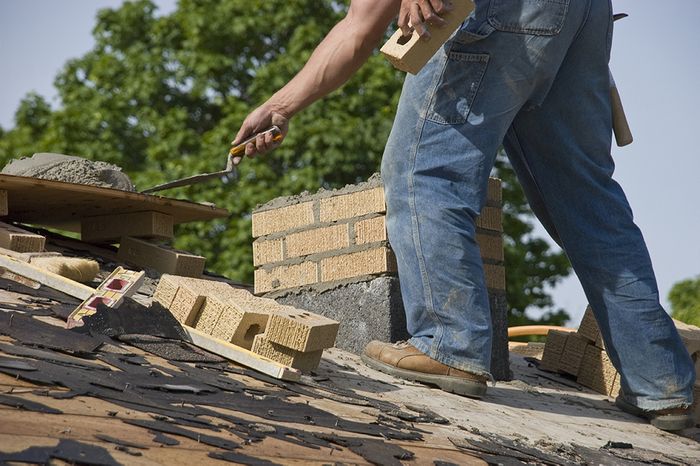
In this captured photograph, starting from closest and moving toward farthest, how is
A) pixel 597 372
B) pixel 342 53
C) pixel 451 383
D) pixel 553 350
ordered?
pixel 342 53, pixel 451 383, pixel 597 372, pixel 553 350

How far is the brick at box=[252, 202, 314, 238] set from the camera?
4.62 m

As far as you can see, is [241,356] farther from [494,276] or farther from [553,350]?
[553,350]

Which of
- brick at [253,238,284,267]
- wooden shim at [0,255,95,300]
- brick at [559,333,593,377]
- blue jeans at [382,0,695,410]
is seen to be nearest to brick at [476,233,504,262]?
brick at [559,333,593,377]

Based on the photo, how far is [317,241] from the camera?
4570 mm

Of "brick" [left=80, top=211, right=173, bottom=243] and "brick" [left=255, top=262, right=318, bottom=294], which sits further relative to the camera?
"brick" [left=80, top=211, right=173, bottom=243]

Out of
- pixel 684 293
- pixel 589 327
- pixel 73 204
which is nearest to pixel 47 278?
pixel 73 204

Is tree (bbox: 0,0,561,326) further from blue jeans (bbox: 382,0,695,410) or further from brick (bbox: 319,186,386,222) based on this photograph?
blue jeans (bbox: 382,0,695,410)

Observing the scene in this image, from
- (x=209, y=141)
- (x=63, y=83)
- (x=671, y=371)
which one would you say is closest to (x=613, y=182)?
(x=671, y=371)

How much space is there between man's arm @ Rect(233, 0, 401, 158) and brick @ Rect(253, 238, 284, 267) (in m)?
1.14

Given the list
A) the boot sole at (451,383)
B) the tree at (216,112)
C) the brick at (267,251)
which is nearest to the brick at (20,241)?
the brick at (267,251)

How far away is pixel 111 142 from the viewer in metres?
19.1

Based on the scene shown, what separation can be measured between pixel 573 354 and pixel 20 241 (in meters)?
2.38

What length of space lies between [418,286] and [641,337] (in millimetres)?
839

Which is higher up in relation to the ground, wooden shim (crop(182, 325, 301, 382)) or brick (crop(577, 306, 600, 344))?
brick (crop(577, 306, 600, 344))
